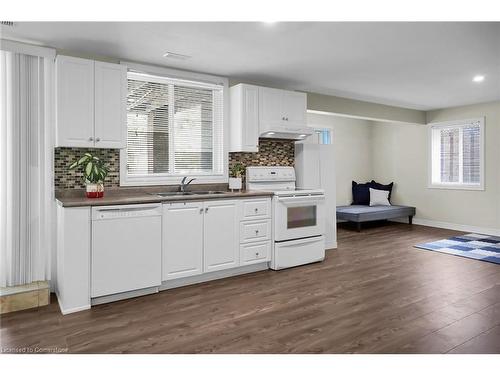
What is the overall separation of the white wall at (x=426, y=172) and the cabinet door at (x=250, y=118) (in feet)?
14.6

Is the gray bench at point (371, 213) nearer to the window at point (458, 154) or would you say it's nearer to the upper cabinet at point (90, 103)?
the window at point (458, 154)

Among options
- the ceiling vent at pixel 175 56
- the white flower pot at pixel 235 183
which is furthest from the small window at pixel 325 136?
the ceiling vent at pixel 175 56

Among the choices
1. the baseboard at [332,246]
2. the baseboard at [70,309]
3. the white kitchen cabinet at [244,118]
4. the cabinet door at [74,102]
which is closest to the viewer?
the baseboard at [70,309]

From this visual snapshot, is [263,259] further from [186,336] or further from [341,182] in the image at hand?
[341,182]

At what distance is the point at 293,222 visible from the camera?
170 inches

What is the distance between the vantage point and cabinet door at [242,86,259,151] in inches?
174

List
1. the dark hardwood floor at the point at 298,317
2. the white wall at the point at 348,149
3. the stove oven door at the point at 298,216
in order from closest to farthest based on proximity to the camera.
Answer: the dark hardwood floor at the point at 298,317 < the stove oven door at the point at 298,216 < the white wall at the point at 348,149

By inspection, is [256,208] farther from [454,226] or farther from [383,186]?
[454,226]

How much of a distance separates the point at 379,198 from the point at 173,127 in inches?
195

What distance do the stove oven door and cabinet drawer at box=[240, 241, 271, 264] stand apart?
0.17 m

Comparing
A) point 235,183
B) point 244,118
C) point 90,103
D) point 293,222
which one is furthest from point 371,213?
point 90,103

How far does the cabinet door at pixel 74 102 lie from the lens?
3.28 metres

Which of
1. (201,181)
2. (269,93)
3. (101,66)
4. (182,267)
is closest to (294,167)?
(269,93)

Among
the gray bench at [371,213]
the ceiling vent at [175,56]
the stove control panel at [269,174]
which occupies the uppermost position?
the ceiling vent at [175,56]
